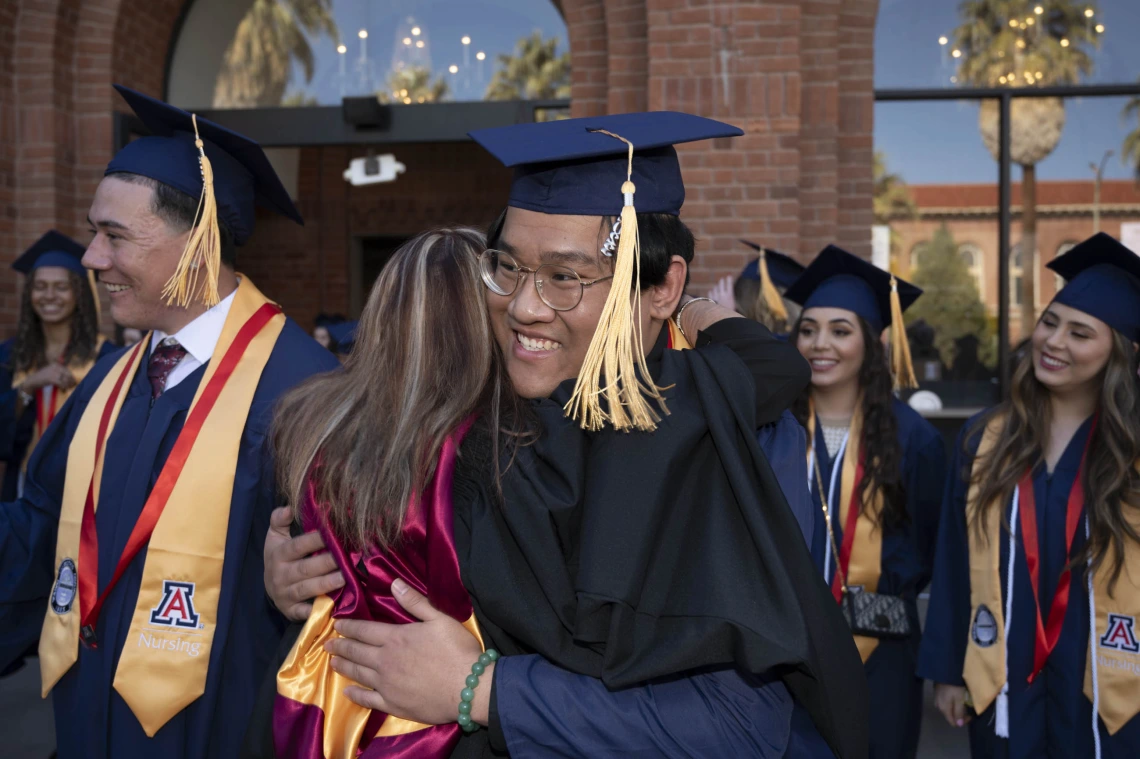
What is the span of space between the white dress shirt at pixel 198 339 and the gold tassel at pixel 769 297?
2.98 m

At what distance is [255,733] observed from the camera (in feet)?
5.80

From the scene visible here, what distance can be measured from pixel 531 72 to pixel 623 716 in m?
6.26

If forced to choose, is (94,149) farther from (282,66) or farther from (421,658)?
(421,658)

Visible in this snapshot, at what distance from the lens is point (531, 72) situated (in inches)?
279

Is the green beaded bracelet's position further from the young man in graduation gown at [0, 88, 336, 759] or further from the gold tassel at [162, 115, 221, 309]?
the gold tassel at [162, 115, 221, 309]

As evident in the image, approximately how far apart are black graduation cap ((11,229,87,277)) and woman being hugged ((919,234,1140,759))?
15.2 ft

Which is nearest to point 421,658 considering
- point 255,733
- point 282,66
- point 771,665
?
point 255,733

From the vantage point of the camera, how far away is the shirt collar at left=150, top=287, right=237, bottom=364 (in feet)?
8.14

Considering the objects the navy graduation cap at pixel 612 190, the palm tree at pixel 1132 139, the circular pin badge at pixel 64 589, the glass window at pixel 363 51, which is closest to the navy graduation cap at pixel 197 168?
the circular pin badge at pixel 64 589

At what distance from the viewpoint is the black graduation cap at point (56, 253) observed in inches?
207

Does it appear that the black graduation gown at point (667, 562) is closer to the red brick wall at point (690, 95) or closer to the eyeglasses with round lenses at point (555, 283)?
the eyeglasses with round lenses at point (555, 283)

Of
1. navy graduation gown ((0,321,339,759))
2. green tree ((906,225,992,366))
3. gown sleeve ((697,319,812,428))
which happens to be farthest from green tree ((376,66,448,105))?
gown sleeve ((697,319,812,428))

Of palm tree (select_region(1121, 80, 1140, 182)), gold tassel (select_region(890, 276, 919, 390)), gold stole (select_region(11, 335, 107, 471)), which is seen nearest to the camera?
gold tassel (select_region(890, 276, 919, 390))

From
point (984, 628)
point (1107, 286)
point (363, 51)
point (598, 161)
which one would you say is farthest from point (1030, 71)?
point (598, 161)
